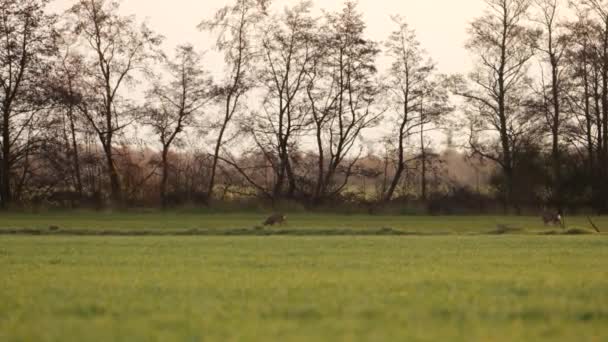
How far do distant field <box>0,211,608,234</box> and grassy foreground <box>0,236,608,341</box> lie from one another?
17537 mm

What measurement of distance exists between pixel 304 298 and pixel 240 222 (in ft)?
98.6

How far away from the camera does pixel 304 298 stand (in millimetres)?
9766

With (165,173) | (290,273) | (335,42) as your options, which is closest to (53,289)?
(290,273)

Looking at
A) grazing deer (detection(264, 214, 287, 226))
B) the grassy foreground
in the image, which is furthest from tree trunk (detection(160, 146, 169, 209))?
the grassy foreground

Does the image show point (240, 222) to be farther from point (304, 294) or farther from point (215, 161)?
point (304, 294)

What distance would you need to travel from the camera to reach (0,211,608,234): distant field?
35.3 m

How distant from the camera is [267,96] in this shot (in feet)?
170

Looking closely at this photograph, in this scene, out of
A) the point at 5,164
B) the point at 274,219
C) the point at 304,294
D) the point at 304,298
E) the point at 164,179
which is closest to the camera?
the point at 304,298

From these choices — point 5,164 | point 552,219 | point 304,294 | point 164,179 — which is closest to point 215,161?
point 164,179

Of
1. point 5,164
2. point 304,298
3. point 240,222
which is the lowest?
point 304,298

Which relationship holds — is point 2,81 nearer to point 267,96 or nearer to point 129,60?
point 129,60

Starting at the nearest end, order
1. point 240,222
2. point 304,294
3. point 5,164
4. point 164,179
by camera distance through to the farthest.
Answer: point 304,294 < point 240,222 < point 5,164 < point 164,179

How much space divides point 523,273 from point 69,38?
41.2 metres

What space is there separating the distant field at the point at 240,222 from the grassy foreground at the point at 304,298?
690 inches
